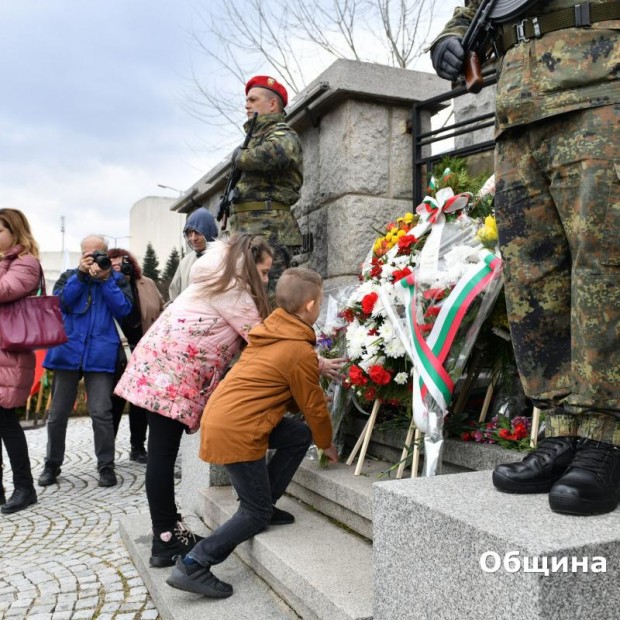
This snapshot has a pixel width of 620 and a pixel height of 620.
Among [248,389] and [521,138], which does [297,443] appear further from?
[521,138]

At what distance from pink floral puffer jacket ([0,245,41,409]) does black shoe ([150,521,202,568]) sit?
176cm

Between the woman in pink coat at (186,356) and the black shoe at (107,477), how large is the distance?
2100 mm

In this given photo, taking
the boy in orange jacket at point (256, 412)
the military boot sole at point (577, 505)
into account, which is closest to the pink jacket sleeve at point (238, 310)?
the boy in orange jacket at point (256, 412)

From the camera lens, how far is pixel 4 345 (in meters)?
4.25

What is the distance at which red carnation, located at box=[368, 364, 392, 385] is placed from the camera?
2.79 m

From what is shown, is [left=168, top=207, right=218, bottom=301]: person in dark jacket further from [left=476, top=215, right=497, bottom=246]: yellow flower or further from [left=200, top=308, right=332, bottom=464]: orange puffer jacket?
[left=476, top=215, right=497, bottom=246]: yellow flower

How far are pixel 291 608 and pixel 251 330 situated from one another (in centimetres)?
106

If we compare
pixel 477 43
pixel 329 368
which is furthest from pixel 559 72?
pixel 329 368

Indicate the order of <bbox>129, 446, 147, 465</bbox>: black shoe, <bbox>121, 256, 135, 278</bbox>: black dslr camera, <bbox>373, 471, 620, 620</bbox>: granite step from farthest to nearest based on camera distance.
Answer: <bbox>129, 446, 147, 465</bbox>: black shoe, <bbox>121, 256, 135, 278</bbox>: black dslr camera, <bbox>373, 471, 620, 620</bbox>: granite step

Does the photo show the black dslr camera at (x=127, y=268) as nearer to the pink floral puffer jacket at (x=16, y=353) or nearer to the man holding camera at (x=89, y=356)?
the man holding camera at (x=89, y=356)

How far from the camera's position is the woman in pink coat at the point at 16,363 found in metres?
4.24

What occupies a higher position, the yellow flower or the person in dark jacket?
the person in dark jacket

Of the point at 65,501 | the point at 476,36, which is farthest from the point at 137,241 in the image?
the point at 476,36

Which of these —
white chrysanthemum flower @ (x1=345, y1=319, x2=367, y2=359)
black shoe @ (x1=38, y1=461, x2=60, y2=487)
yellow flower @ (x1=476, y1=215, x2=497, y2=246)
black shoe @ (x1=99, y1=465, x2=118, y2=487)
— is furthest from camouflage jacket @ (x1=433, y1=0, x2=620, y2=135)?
black shoe @ (x1=38, y1=461, x2=60, y2=487)
